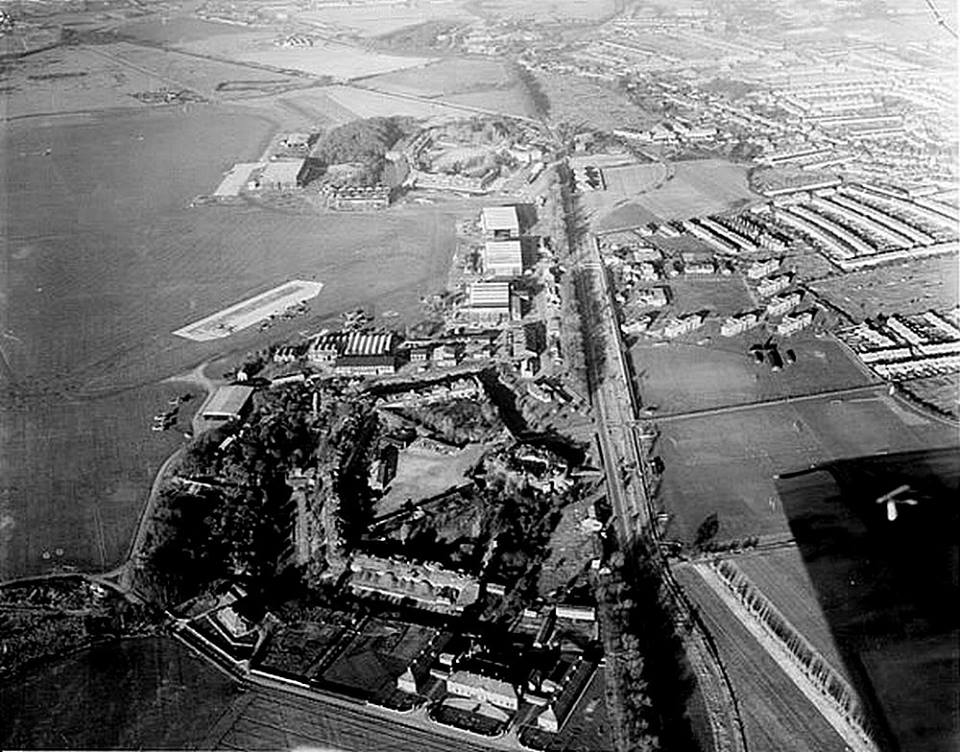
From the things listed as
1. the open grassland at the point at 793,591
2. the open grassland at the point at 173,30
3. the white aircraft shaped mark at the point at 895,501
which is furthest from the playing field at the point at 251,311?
the open grassland at the point at 173,30

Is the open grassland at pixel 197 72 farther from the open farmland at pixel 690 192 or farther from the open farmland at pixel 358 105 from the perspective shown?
the open farmland at pixel 690 192

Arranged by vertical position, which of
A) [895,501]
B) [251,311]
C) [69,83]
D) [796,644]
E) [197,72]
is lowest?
[251,311]

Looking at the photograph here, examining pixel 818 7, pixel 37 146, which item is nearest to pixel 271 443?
pixel 37 146

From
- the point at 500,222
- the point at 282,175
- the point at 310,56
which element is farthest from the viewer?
the point at 310,56

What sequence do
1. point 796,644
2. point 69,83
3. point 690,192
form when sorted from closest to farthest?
point 796,644 → point 690,192 → point 69,83

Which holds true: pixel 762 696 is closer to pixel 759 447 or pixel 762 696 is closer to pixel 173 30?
pixel 759 447

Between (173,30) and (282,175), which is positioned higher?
(173,30)

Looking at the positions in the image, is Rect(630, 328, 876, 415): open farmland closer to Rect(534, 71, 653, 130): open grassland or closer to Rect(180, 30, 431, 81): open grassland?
Rect(534, 71, 653, 130): open grassland

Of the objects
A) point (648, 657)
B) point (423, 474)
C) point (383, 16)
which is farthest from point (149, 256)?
point (383, 16)
